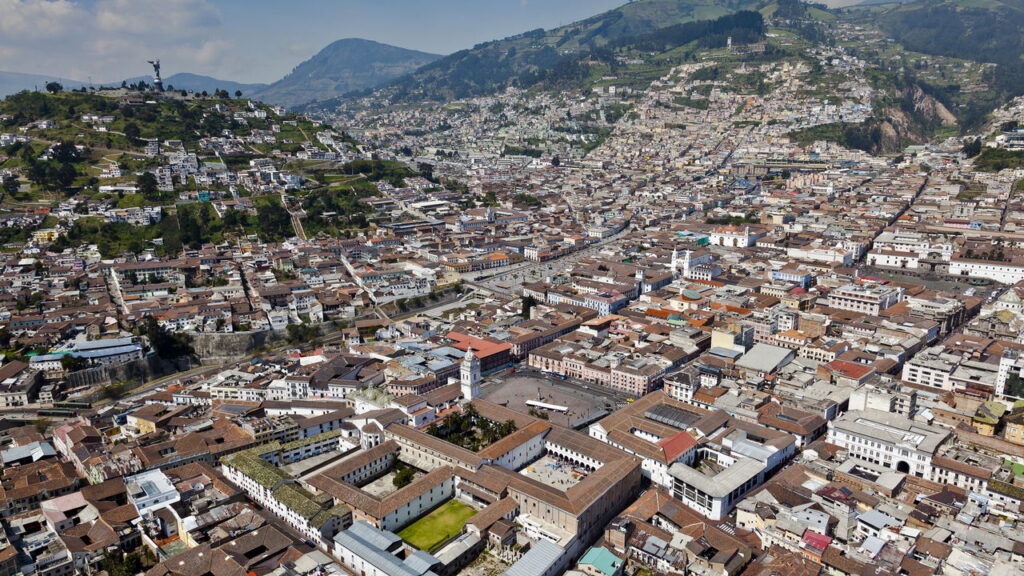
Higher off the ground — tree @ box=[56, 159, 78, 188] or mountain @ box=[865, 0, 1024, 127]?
mountain @ box=[865, 0, 1024, 127]

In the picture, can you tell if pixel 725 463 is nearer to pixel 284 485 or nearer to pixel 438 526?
pixel 438 526

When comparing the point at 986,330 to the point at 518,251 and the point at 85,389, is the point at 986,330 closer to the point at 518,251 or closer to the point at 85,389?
the point at 518,251

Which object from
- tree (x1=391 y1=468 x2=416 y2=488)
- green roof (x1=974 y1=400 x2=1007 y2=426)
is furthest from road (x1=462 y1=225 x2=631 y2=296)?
green roof (x1=974 y1=400 x2=1007 y2=426)

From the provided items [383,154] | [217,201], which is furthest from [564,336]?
[383,154]

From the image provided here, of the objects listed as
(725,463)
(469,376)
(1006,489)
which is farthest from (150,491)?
(1006,489)

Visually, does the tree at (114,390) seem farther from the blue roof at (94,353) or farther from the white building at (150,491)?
the white building at (150,491)

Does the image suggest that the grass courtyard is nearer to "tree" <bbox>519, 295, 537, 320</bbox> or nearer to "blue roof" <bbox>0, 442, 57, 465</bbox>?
"blue roof" <bbox>0, 442, 57, 465</bbox>
